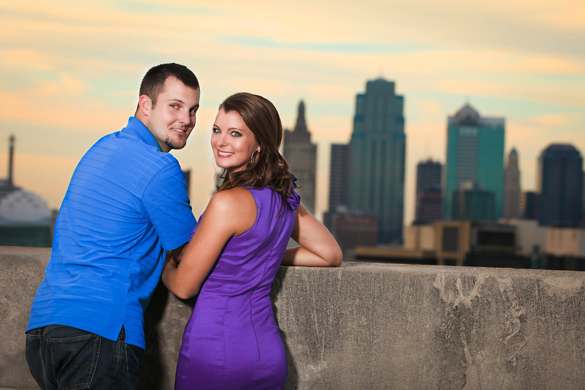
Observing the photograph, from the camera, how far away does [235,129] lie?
2.04 meters

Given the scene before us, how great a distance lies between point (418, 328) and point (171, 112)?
1.39m

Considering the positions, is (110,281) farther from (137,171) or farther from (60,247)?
(137,171)

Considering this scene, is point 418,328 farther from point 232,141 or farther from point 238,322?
point 232,141

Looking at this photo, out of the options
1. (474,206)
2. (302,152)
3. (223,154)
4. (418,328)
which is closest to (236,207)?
(223,154)

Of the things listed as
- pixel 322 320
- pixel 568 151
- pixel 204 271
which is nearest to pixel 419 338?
pixel 322 320

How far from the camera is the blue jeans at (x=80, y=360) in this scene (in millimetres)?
1841

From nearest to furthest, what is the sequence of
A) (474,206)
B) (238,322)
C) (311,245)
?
1. (238,322)
2. (311,245)
3. (474,206)

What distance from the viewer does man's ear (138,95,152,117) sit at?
7.26 ft

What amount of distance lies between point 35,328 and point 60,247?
0.27 meters

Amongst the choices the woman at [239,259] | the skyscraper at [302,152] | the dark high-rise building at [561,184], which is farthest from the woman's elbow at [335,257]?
the dark high-rise building at [561,184]

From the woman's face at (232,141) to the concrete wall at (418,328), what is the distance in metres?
0.75

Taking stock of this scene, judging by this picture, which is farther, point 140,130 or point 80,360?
point 140,130

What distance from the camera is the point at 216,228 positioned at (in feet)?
6.11

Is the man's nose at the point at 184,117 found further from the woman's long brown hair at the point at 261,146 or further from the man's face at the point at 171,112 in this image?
the woman's long brown hair at the point at 261,146
